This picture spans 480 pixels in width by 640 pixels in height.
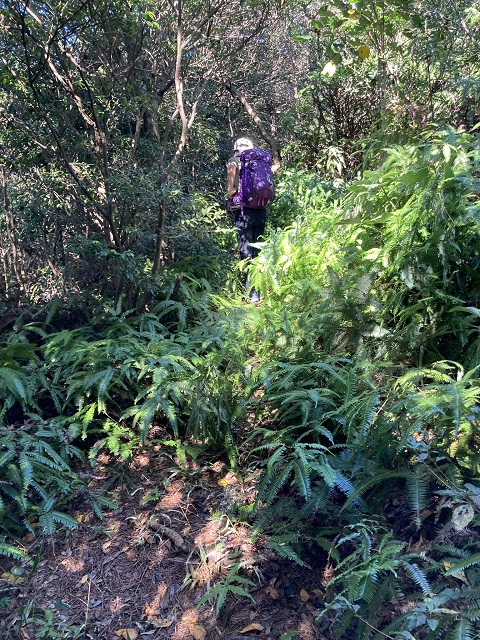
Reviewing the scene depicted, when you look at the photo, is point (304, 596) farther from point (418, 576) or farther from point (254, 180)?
point (254, 180)

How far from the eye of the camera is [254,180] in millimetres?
5949

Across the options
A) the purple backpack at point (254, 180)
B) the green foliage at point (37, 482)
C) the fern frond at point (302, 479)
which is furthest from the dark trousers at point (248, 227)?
the fern frond at point (302, 479)

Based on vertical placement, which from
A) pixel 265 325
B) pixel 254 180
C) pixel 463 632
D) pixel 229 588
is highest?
pixel 254 180

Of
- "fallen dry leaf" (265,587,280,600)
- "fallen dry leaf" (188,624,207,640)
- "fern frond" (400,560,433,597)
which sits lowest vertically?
"fallen dry leaf" (188,624,207,640)

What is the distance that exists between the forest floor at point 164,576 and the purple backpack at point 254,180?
358cm

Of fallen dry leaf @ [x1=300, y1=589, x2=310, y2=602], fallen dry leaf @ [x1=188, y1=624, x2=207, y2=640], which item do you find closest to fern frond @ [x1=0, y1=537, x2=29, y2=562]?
fallen dry leaf @ [x1=188, y1=624, x2=207, y2=640]

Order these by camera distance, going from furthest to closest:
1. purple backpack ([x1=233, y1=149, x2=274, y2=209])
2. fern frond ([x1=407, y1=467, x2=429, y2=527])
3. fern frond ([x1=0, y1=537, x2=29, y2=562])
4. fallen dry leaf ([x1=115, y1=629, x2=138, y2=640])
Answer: purple backpack ([x1=233, y1=149, x2=274, y2=209]) → fern frond ([x1=0, y1=537, x2=29, y2=562]) → fallen dry leaf ([x1=115, y1=629, x2=138, y2=640]) → fern frond ([x1=407, y1=467, x2=429, y2=527])

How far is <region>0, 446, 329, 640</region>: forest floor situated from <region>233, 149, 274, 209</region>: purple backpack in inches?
141

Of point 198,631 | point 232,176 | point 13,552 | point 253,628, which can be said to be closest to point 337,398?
point 253,628

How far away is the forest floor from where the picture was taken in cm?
244

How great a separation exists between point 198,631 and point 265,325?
2196 millimetres

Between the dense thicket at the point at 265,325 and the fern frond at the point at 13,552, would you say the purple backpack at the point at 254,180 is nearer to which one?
the dense thicket at the point at 265,325

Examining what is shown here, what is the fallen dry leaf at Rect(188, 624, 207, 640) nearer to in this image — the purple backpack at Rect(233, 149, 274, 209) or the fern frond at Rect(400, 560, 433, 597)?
the fern frond at Rect(400, 560, 433, 597)

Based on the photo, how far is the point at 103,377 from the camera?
3613 millimetres
